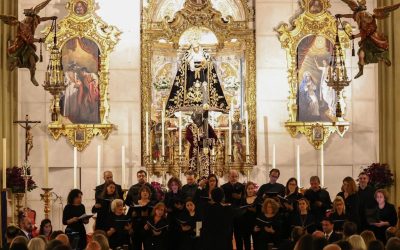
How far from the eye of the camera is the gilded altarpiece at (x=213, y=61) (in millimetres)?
21312

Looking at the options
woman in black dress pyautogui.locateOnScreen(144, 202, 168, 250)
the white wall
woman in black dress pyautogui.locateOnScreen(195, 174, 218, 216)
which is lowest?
woman in black dress pyautogui.locateOnScreen(144, 202, 168, 250)

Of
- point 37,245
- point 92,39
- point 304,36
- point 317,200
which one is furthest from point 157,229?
point 304,36

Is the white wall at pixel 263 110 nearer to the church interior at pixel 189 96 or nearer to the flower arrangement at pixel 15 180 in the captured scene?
the church interior at pixel 189 96

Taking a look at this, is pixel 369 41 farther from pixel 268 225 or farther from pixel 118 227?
pixel 118 227

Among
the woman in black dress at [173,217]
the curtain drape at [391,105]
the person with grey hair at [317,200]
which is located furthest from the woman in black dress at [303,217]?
the curtain drape at [391,105]

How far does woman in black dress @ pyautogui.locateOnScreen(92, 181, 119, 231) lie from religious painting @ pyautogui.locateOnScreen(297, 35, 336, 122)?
6.63 metres

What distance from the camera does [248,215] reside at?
646 inches

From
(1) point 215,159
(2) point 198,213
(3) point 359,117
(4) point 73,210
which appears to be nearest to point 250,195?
(2) point 198,213

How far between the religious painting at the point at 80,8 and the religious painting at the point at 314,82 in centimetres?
491

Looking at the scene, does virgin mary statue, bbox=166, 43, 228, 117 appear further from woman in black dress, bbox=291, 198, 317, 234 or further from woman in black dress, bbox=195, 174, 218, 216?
woman in black dress, bbox=291, 198, 317, 234

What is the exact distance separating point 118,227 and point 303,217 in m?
3.00

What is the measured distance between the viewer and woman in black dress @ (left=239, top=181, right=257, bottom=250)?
53.1ft

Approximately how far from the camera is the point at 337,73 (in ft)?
60.5

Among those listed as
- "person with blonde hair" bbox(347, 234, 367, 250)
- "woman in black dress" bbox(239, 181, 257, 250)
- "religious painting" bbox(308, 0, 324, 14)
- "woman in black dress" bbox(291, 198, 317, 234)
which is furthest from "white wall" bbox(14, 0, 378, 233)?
"person with blonde hair" bbox(347, 234, 367, 250)
